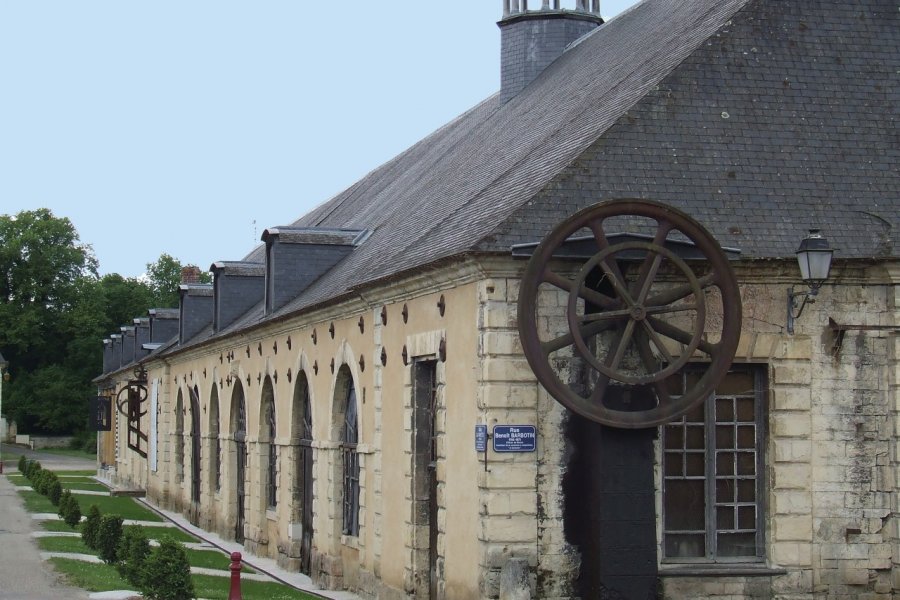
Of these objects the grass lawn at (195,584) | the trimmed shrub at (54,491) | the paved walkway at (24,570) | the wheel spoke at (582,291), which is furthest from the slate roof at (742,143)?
the trimmed shrub at (54,491)

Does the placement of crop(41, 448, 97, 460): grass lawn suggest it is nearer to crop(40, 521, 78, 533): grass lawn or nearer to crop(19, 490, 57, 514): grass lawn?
crop(19, 490, 57, 514): grass lawn

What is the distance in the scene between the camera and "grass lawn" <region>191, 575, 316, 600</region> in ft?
63.2

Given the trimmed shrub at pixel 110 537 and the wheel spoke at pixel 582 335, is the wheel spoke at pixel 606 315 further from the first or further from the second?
the trimmed shrub at pixel 110 537

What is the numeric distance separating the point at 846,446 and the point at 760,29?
4.69m

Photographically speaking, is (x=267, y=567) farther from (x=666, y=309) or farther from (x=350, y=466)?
(x=666, y=309)

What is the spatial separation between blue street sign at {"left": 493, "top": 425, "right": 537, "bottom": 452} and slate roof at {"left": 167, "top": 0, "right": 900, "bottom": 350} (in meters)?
1.71

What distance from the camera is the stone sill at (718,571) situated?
14211 mm

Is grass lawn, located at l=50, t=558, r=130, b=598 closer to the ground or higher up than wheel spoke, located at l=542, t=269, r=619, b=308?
closer to the ground

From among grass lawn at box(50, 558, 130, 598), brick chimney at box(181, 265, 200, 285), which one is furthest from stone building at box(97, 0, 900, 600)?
brick chimney at box(181, 265, 200, 285)

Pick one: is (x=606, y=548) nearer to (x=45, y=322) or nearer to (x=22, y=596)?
(x=22, y=596)

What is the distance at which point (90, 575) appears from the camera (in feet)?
65.0

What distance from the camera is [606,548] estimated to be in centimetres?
1355

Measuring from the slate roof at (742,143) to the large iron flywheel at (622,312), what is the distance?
69cm

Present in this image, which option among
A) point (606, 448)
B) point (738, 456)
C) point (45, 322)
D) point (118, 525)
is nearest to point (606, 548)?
point (606, 448)
